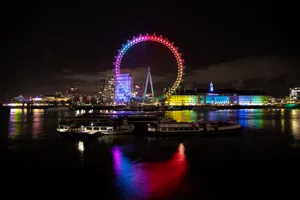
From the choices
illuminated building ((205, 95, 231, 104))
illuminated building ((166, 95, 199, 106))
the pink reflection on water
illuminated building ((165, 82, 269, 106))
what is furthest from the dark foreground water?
illuminated building ((205, 95, 231, 104))

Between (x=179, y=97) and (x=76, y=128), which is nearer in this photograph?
(x=76, y=128)

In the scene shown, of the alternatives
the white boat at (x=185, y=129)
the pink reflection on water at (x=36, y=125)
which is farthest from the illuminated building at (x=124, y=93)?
the white boat at (x=185, y=129)

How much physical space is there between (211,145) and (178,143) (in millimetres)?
2567

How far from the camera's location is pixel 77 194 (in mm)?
9938

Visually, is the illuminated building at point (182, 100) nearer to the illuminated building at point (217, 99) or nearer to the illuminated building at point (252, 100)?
the illuminated building at point (217, 99)

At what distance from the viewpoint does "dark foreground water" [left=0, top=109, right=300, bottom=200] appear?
10.1m

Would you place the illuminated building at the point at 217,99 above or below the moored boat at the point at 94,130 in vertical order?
above

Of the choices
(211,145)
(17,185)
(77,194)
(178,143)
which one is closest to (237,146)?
(211,145)

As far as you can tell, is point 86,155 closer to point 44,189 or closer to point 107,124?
point 44,189

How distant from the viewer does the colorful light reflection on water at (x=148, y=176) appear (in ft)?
32.8

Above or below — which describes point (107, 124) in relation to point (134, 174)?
above

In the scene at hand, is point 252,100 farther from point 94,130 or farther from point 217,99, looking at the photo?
point 94,130

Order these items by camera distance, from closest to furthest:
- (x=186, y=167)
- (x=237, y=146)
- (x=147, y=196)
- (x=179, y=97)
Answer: (x=147, y=196) → (x=186, y=167) → (x=237, y=146) → (x=179, y=97)

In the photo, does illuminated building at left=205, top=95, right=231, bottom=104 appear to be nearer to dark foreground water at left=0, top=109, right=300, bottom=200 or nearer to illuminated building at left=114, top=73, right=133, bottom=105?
illuminated building at left=114, top=73, right=133, bottom=105
